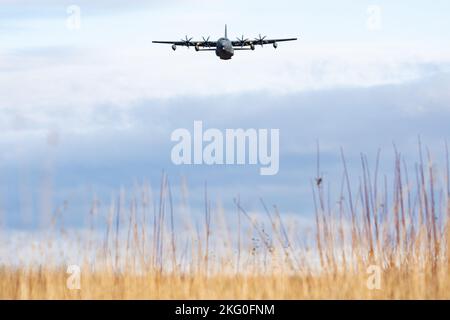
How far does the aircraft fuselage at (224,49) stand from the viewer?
50875 millimetres

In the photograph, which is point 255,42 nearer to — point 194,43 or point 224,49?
point 194,43

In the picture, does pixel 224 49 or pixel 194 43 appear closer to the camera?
pixel 224 49

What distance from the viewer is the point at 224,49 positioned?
50812 mm

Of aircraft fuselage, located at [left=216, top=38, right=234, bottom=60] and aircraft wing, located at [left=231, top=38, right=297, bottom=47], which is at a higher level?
aircraft wing, located at [left=231, top=38, right=297, bottom=47]

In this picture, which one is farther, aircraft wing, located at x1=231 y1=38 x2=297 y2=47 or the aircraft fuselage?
aircraft wing, located at x1=231 y1=38 x2=297 y2=47

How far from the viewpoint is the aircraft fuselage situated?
50.9 m

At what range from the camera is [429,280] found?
8156 mm

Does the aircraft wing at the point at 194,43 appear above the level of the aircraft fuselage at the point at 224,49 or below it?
above

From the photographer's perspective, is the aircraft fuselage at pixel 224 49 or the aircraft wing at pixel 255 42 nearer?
the aircraft fuselage at pixel 224 49

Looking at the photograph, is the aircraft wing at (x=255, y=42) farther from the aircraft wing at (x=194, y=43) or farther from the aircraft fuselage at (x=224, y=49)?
the aircraft fuselage at (x=224, y=49)

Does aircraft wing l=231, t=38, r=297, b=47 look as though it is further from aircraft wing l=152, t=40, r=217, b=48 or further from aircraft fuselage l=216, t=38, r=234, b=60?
aircraft fuselage l=216, t=38, r=234, b=60

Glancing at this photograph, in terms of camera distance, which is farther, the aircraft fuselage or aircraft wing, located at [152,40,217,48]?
aircraft wing, located at [152,40,217,48]
